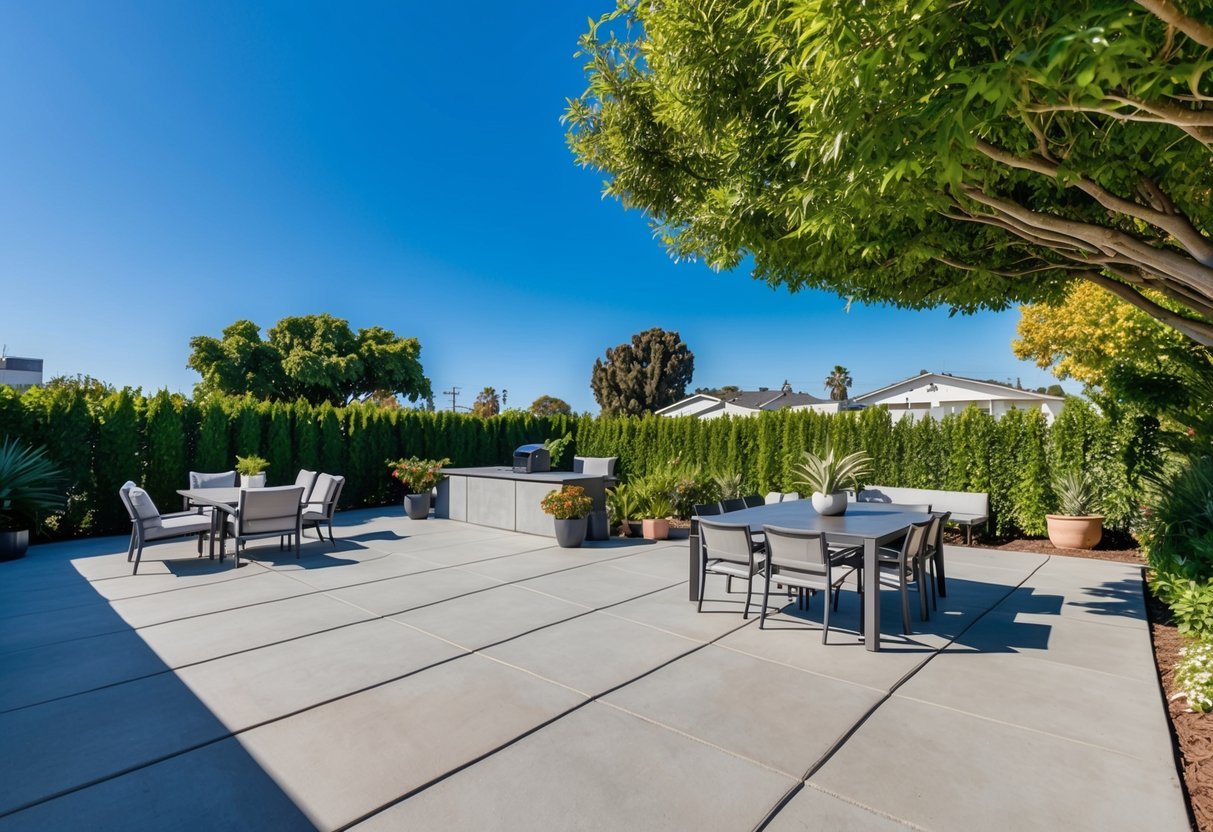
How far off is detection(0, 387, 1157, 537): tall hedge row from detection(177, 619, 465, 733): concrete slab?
307 inches

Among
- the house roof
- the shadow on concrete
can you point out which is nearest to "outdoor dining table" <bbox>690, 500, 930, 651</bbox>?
the shadow on concrete

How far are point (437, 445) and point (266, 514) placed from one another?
786 cm

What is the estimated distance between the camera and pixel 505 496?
9375 millimetres

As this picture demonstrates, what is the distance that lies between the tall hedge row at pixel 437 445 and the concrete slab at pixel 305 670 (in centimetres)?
780

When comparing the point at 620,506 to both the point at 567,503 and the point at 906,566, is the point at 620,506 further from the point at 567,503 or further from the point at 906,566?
the point at 906,566

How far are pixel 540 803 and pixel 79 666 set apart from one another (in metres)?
3.46

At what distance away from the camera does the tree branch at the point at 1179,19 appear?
6.03 feet

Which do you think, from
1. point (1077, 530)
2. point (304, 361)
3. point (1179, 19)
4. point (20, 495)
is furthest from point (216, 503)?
point (304, 361)

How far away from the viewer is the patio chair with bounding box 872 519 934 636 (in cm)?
426

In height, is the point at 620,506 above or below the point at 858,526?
below

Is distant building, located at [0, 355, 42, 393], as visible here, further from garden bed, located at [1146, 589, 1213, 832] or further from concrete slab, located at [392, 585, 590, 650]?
garden bed, located at [1146, 589, 1213, 832]

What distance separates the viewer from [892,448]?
10.0m

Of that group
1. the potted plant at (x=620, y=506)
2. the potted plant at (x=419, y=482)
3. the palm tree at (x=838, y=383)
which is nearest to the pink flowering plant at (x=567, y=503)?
the potted plant at (x=620, y=506)

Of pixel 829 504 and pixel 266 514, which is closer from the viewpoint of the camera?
pixel 829 504
